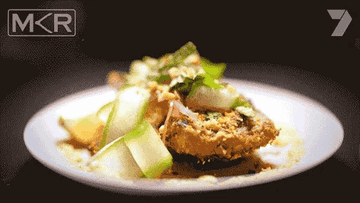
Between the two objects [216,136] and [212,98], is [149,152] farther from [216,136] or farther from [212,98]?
[212,98]

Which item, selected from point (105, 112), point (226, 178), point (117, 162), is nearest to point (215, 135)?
point (226, 178)

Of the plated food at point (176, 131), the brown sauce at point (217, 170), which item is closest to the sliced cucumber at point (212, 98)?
the plated food at point (176, 131)

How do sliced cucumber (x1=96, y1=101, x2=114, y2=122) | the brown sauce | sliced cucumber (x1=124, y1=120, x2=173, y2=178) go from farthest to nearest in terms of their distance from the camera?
sliced cucumber (x1=96, y1=101, x2=114, y2=122), the brown sauce, sliced cucumber (x1=124, y1=120, x2=173, y2=178)

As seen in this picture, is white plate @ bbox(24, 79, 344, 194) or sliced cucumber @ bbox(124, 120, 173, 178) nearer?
white plate @ bbox(24, 79, 344, 194)

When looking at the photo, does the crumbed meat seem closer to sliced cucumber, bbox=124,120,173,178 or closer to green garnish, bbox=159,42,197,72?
sliced cucumber, bbox=124,120,173,178

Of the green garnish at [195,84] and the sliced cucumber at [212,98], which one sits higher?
the green garnish at [195,84]

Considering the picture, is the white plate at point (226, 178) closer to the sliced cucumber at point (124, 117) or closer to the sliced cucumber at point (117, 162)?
the sliced cucumber at point (117, 162)

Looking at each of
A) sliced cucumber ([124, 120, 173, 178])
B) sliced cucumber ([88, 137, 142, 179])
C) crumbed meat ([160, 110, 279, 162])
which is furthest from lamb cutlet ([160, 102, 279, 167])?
sliced cucumber ([88, 137, 142, 179])

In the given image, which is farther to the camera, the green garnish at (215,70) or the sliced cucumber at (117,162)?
the green garnish at (215,70)
